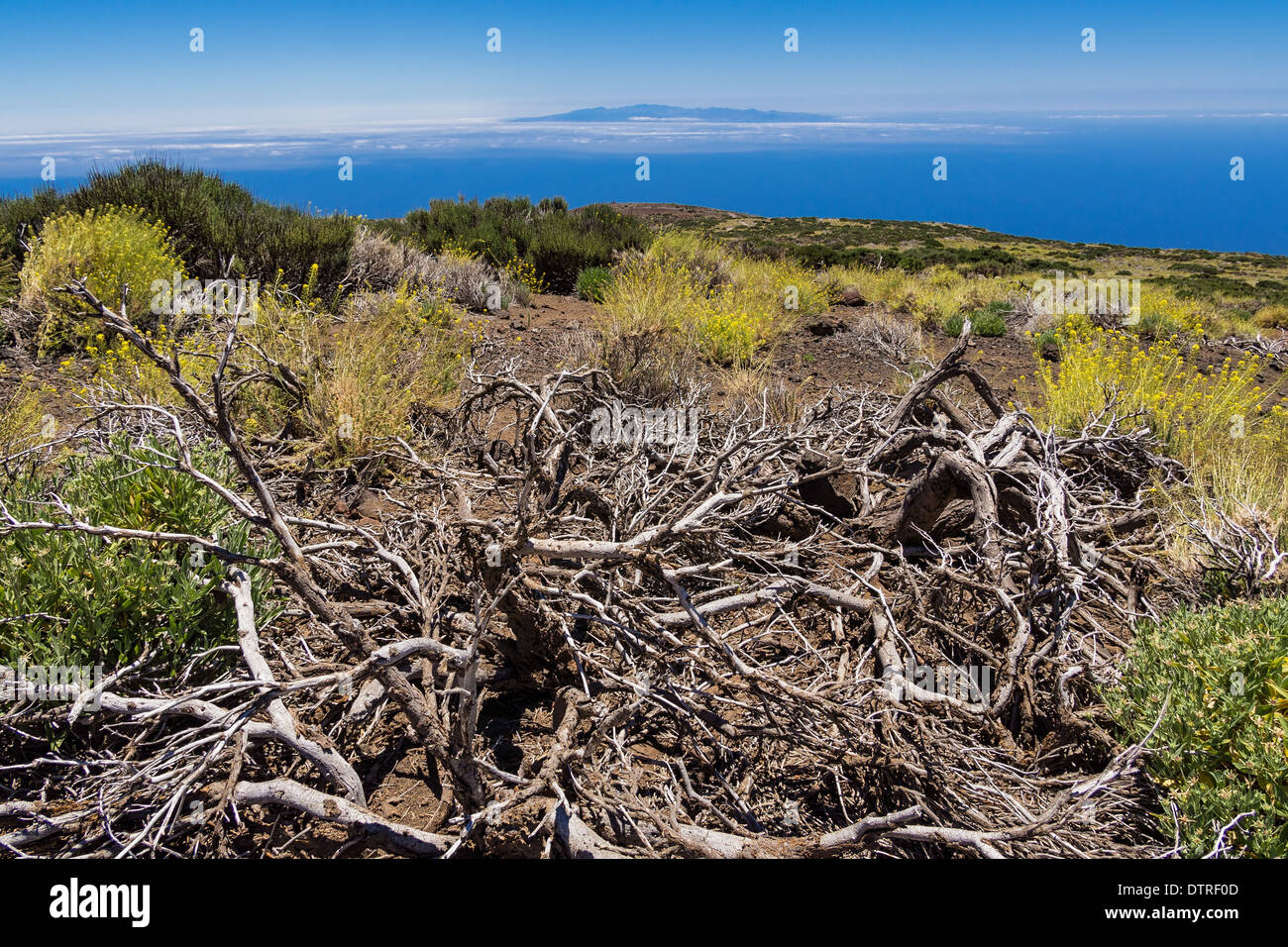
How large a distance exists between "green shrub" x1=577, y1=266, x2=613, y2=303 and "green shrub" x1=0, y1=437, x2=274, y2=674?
25.4 ft

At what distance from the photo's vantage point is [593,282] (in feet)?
33.9

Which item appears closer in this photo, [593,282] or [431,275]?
[431,275]

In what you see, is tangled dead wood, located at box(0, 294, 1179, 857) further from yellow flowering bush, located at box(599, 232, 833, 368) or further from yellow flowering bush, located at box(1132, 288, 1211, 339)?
yellow flowering bush, located at box(1132, 288, 1211, 339)

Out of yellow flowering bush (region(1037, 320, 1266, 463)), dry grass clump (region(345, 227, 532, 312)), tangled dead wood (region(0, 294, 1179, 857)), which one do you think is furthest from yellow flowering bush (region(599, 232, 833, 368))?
tangled dead wood (region(0, 294, 1179, 857))

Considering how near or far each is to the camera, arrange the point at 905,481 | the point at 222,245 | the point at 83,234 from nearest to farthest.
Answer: the point at 905,481 → the point at 83,234 → the point at 222,245

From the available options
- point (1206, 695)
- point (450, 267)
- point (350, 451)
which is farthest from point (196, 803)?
point (450, 267)

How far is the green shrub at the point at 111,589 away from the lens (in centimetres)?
210

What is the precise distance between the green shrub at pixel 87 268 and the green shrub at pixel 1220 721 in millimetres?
7514

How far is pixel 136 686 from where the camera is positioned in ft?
7.37

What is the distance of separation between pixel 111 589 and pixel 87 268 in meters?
6.05

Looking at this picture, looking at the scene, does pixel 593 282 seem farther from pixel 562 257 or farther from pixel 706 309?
pixel 706 309

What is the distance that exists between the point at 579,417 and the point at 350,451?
5.04 ft

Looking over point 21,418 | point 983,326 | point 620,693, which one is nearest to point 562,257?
point 983,326

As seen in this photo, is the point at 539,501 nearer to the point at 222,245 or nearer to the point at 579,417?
the point at 579,417
